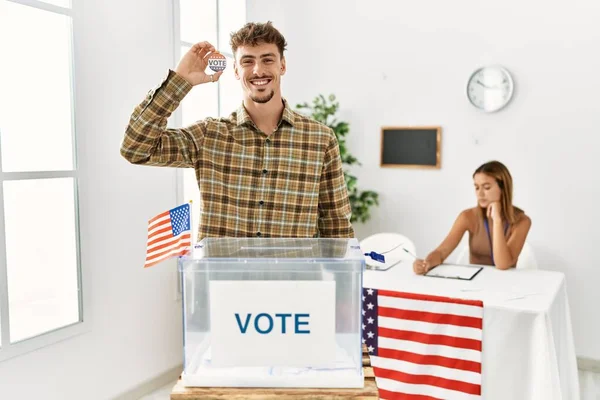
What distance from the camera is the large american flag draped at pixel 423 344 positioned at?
2141mm

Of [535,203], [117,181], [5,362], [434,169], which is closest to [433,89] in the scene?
[434,169]

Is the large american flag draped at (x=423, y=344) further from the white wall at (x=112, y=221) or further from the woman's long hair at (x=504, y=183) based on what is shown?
the white wall at (x=112, y=221)

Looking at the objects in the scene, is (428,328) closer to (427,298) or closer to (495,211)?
(427,298)

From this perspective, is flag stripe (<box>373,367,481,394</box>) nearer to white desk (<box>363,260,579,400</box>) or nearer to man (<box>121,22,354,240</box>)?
white desk (<box>363,260,579,400</box>)

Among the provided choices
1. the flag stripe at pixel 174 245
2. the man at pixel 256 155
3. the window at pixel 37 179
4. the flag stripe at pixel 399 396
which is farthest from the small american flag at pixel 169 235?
the flag stripe at pixel 399 396

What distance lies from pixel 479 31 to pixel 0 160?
283 cm

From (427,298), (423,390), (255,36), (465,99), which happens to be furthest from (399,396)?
(465,99)

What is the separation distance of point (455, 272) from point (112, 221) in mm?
1708

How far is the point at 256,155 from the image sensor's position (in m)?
1.47

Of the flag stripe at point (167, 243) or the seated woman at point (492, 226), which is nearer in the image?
the flag stripe at point (167, 243)

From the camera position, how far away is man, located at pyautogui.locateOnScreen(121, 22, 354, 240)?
135 centimetres

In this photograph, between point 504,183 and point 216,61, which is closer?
point 216,61

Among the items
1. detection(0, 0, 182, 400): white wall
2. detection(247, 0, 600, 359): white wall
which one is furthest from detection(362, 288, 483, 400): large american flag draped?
detection(247, 0, 600, 359): white wall

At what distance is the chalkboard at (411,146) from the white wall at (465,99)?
5 cm
